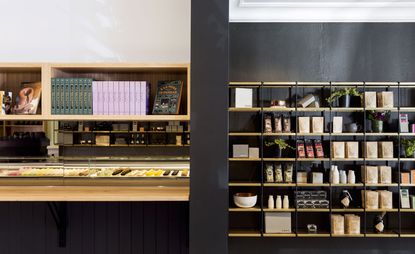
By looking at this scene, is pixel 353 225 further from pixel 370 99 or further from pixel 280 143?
pixel 370 99

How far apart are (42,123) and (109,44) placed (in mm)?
831

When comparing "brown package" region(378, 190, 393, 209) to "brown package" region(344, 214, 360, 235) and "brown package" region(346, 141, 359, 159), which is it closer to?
"brown package" region(344, 214, 360, 235)

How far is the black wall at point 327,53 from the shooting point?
11.9ft

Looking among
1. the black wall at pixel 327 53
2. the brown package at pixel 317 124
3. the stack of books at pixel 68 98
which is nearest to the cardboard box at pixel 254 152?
the brown package at pixel 317 124

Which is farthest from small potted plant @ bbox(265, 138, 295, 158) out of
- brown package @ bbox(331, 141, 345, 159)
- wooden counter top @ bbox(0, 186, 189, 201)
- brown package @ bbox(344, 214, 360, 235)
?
wooden counter top @ bbox(0, 186, 189, 201)

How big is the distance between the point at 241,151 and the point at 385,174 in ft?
4.95

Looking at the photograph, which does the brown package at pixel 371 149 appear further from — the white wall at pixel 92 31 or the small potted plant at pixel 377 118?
the white wall at pixel 92 31

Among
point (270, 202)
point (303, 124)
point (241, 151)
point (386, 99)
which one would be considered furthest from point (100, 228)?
point (386, 99)

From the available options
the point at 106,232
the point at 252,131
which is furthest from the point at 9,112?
the point at 252,131

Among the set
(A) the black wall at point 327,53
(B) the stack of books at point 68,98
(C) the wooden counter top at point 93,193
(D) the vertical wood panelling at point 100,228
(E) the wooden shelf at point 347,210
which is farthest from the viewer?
(A) the black wall at point 327,53

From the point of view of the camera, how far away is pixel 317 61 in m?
3.63

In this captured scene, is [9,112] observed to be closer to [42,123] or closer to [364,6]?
[42,123]

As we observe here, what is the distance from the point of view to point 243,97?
137 inches

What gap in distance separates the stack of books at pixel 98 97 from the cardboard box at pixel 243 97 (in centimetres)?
124
